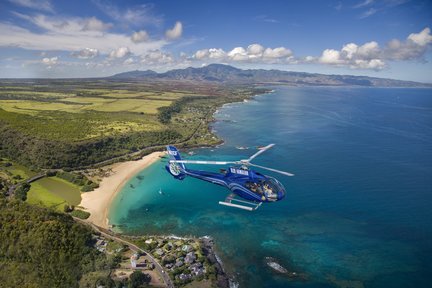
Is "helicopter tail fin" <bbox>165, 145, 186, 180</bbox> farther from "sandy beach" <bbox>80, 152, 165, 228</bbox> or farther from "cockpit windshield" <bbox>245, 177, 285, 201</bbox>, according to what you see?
"cockpit windshield" <bbox>245, 177, 285, 201</bbox>

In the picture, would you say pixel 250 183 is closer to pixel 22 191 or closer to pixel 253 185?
pixel 253 185

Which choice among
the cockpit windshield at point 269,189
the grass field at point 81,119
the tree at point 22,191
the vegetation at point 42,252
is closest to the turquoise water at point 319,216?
the cockpit windshield at point 269,189

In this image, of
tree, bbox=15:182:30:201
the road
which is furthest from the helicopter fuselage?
tree, bbox=15:182:30:201

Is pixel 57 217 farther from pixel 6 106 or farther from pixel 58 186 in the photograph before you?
pixel 6 106

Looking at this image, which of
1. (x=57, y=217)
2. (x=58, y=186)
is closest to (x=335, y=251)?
(x=57, y=217)

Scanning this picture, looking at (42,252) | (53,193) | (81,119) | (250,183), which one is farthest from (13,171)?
(250,183)

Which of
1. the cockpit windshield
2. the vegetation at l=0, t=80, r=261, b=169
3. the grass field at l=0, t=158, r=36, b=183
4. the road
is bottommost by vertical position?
the road
